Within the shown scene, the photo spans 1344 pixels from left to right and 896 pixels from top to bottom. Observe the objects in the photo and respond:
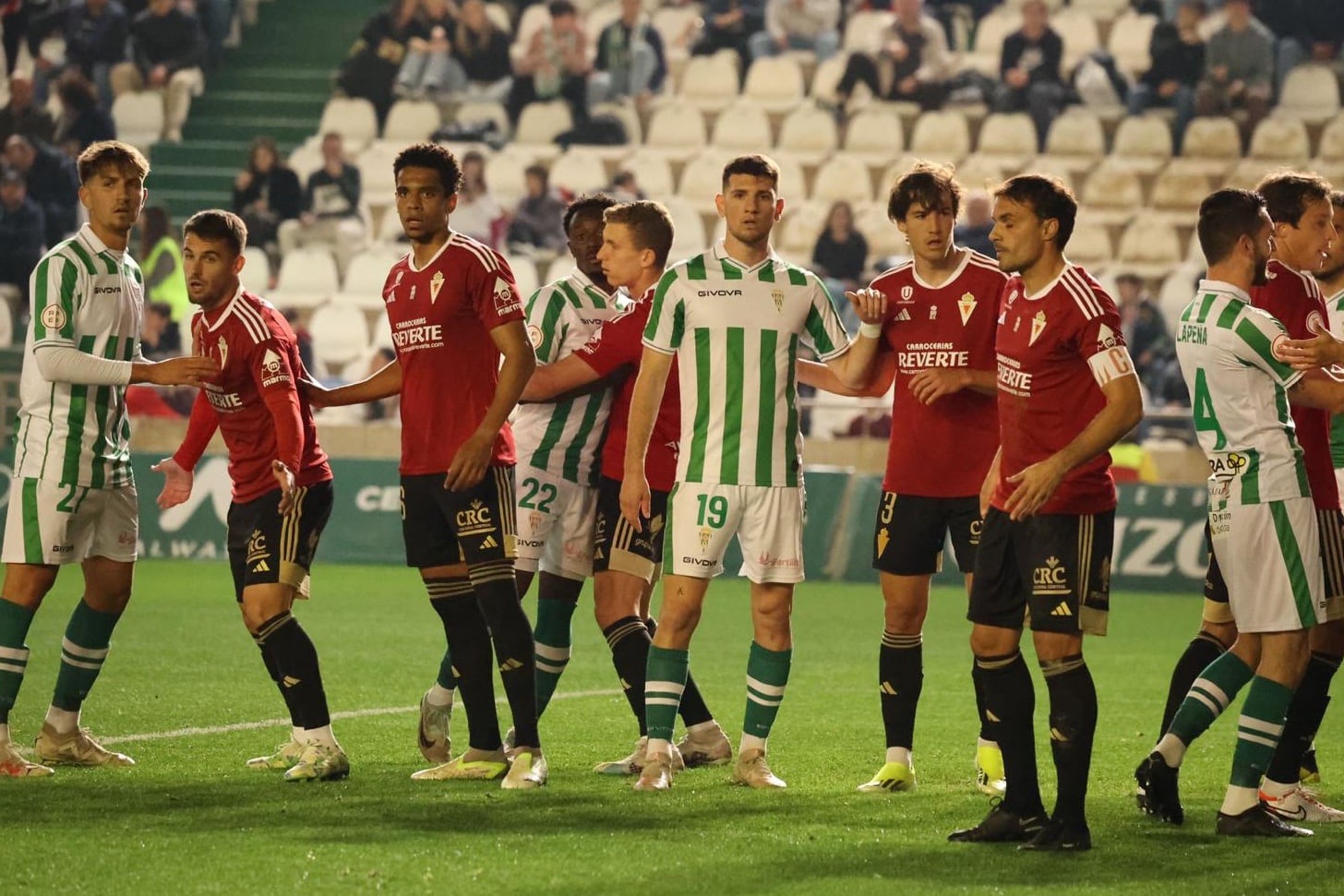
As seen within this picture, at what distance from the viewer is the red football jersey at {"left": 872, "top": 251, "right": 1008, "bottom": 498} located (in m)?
6.70

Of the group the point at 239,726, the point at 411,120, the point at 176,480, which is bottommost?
the point at 239,726

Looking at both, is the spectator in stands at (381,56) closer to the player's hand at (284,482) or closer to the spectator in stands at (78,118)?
the spectator in stands at (78,118)

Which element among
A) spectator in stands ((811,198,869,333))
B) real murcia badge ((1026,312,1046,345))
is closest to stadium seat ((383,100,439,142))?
spectator in stands ((811,198,869,333))

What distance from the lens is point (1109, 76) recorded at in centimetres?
2172

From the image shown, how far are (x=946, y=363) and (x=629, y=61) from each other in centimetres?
1671

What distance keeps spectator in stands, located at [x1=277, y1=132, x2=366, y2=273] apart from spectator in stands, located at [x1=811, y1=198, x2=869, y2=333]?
228 inches

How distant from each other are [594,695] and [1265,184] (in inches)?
175

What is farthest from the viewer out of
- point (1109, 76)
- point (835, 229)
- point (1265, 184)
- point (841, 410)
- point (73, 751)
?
point (1109, 76)

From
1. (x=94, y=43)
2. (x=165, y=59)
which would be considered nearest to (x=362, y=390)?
(x=165, y=59)

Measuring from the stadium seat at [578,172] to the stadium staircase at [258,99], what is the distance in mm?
3739

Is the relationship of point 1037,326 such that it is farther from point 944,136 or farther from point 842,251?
point 944,136

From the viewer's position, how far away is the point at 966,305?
22.0 feet

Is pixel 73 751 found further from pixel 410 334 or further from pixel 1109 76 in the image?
pixel 1109 76

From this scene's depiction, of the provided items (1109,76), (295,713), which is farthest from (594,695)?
(1109,76)
